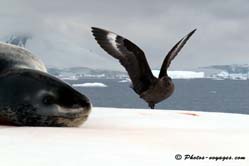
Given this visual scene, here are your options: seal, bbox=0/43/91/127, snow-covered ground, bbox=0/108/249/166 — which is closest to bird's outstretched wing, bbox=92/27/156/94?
seal, bbox=0/43/91/127

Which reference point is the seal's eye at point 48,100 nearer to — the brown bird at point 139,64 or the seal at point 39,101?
the seal at point 39,101

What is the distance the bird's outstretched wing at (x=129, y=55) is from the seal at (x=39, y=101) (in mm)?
4220

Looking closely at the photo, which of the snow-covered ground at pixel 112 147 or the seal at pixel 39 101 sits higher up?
the snow-covered ground at pixel 112 147

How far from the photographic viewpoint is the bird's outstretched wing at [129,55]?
9047 mm

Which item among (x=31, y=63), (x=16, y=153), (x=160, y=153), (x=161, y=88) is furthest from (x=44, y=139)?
(x=161, y=88)

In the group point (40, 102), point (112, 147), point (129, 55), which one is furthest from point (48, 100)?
point (129, 55)

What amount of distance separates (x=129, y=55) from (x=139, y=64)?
22 centimetres

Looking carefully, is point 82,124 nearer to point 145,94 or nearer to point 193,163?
point 193,163

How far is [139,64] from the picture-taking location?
9.34 metres

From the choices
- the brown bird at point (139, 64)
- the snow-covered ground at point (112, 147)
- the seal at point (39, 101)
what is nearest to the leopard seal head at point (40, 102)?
the seal at point (39, 101)

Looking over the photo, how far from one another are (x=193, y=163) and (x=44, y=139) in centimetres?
106

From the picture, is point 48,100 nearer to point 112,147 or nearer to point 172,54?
point 112,147

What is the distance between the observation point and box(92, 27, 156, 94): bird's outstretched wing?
29.7ft

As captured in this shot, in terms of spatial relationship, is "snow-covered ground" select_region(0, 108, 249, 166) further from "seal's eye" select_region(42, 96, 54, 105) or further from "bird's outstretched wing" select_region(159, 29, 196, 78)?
"bird's outstretched wing" select_region(159, 29, 196, 78)
